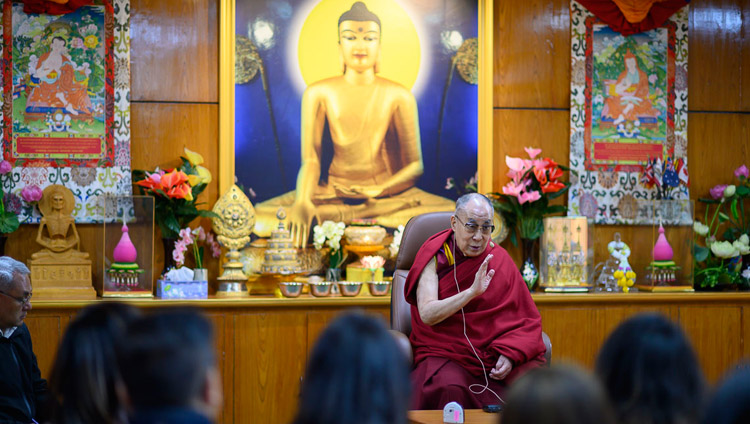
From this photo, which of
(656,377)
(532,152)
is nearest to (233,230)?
(532,152)

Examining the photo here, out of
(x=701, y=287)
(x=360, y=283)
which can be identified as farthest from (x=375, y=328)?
(x=701, y=287)

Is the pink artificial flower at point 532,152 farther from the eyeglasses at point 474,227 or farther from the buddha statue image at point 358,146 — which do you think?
the eyeglasses at point 474,227

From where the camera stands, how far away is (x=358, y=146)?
4.92 metres

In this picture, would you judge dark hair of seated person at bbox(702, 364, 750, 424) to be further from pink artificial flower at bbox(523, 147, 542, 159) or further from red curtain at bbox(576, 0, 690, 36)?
red curtain at bbox(576, 0, 690, 36)

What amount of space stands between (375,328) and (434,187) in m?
3.69

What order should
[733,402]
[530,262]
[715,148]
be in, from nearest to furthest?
[733,402]
[530,262]
[715,148]

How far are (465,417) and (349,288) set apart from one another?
5.83 feet

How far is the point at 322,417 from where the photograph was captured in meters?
1.27

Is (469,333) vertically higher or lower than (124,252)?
lower

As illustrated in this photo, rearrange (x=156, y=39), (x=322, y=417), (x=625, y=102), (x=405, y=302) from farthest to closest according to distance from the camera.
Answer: (x=625, y=102) → (x=156, y=39) → (x=405, y=302) → (x=322, y=417)

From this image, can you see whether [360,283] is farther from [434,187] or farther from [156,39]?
[156,39]

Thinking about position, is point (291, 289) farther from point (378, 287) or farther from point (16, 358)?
point (16, 358)

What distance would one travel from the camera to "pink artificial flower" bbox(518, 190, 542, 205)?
4.79 meters

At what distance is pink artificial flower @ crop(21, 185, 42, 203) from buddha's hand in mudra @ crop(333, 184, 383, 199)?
1.65 meters
